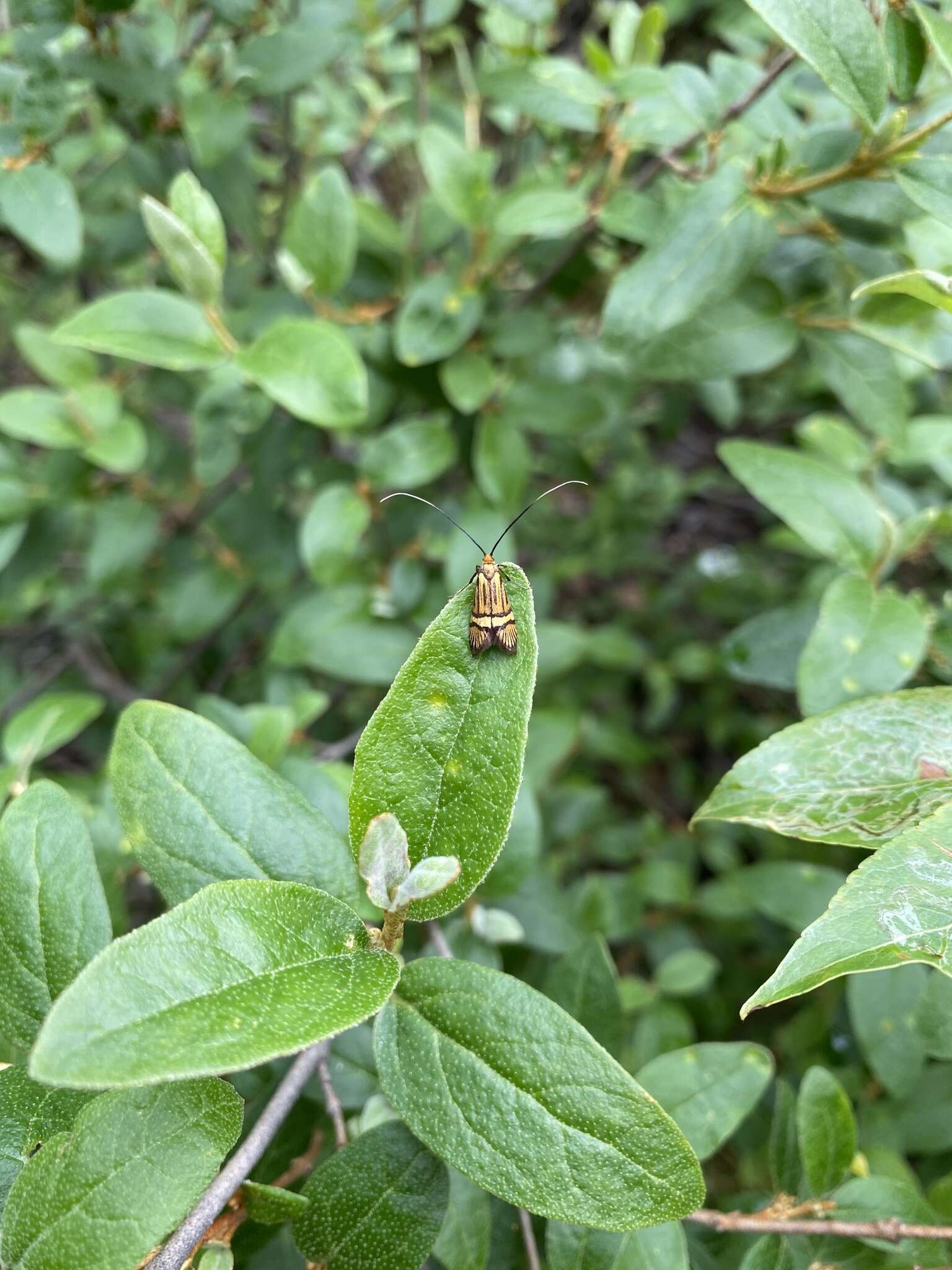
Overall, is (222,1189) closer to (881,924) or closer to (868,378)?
(881,924)

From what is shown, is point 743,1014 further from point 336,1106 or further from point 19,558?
point 19,558

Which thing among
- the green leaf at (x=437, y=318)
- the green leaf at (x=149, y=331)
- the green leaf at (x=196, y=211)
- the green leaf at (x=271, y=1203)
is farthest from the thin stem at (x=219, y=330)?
the green leaf at (x=271, y=1203)

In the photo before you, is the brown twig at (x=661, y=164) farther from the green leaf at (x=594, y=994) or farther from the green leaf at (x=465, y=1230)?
the green leaf at (x=465, y=1230)

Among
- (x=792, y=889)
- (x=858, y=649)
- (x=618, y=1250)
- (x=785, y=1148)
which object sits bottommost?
(x=792, y=889)

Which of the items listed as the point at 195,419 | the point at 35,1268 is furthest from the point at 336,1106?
the point at 195,419

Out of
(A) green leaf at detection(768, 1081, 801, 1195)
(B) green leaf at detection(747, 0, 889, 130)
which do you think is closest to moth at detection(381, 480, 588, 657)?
(B) green leaf at detection(747, 0, 889, 130)

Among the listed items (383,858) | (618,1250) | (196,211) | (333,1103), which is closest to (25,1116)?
(333,1103)
